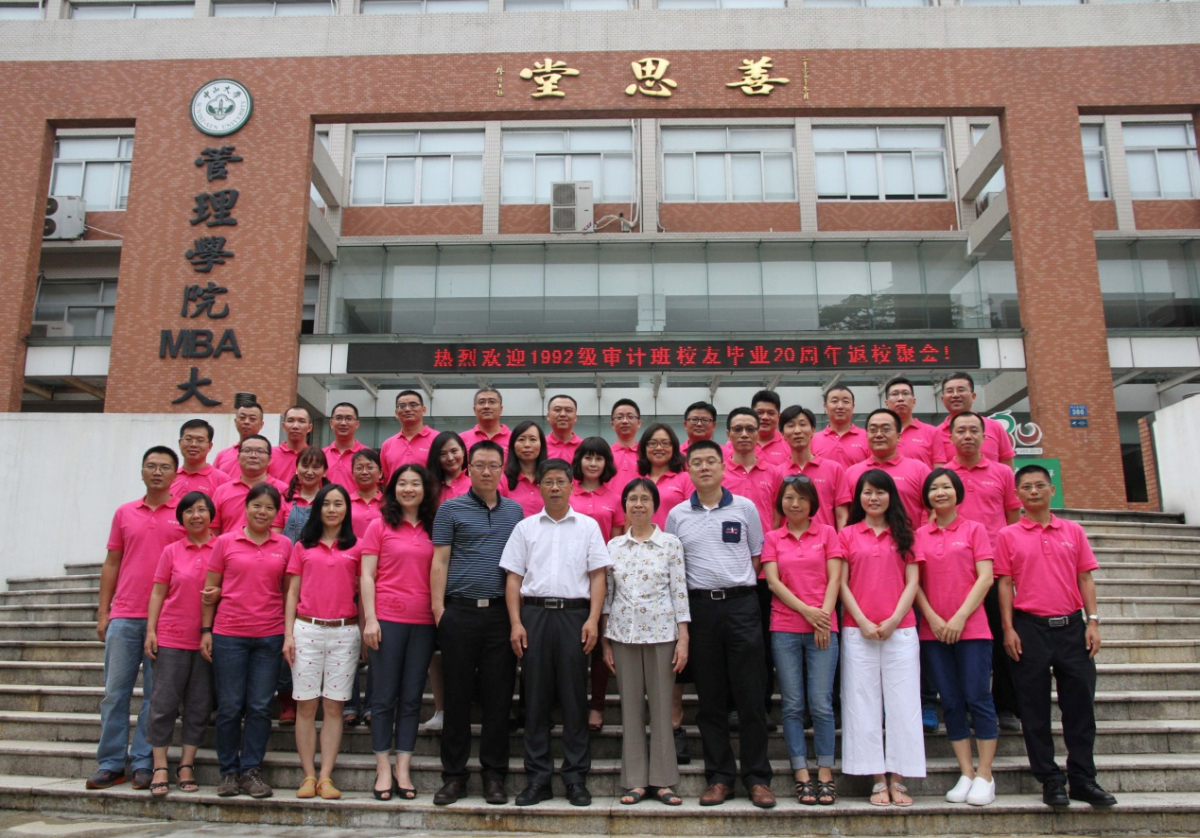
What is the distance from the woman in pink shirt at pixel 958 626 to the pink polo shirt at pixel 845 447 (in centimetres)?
96

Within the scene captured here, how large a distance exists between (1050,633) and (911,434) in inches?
62.7

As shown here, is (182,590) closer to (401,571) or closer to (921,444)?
(401,571)

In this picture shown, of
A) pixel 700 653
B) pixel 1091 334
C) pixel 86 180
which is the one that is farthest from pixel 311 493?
pixel 86 180

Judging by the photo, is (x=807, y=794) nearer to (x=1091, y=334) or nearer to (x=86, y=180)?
(x=1091, y=334)

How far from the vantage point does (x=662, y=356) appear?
42.3 ft

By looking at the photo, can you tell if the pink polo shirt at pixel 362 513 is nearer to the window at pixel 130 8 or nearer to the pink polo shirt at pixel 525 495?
the pink polo shirt at pixel 525 495

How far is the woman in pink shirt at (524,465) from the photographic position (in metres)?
4.72

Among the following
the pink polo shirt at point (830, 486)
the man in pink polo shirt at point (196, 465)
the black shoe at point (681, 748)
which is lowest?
the black shoe at point (681, 748)

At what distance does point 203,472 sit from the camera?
5.29m

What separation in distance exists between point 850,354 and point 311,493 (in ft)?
31.8

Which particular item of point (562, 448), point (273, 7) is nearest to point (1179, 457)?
point (562, 448)

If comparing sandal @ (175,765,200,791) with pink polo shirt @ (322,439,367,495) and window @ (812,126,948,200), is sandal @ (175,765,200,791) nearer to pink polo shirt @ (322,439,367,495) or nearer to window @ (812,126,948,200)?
pink polo shirt @ (322,439,367,495)

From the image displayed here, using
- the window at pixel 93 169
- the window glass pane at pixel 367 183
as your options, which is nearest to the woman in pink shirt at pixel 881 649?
the window glass pane at pixel 367 183

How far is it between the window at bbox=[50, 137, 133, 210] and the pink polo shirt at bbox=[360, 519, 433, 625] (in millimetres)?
16186
